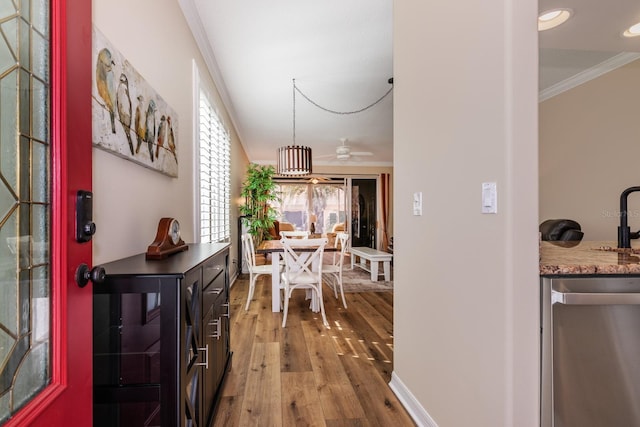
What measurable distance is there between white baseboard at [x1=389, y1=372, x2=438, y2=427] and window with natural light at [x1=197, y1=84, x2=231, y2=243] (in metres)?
2.18

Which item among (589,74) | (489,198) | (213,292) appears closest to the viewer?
(489,198)

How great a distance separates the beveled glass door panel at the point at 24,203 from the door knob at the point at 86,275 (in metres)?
0.09

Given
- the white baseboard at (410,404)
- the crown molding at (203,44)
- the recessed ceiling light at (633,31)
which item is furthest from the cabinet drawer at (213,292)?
the recessed ceiling light at (633,31)

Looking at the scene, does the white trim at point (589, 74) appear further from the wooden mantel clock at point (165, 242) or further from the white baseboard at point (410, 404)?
the wooden mantel clock at point (165, 242)

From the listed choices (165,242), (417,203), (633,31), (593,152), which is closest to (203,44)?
(165,242)

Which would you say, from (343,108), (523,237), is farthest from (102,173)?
(343,108)

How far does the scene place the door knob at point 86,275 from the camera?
877mm

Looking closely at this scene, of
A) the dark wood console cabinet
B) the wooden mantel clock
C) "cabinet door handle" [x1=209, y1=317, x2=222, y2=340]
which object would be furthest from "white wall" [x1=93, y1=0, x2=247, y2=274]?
"cabinet door handle" [x1=209, y1=317, x2=222, y2=340]

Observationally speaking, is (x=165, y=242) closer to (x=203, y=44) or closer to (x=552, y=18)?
(x=203, y=44)

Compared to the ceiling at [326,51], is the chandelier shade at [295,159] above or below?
below

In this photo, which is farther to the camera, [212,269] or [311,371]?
[311,371]

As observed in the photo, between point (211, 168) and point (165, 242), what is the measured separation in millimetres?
2209

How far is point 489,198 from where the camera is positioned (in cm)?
122

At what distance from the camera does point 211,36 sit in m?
3.09
